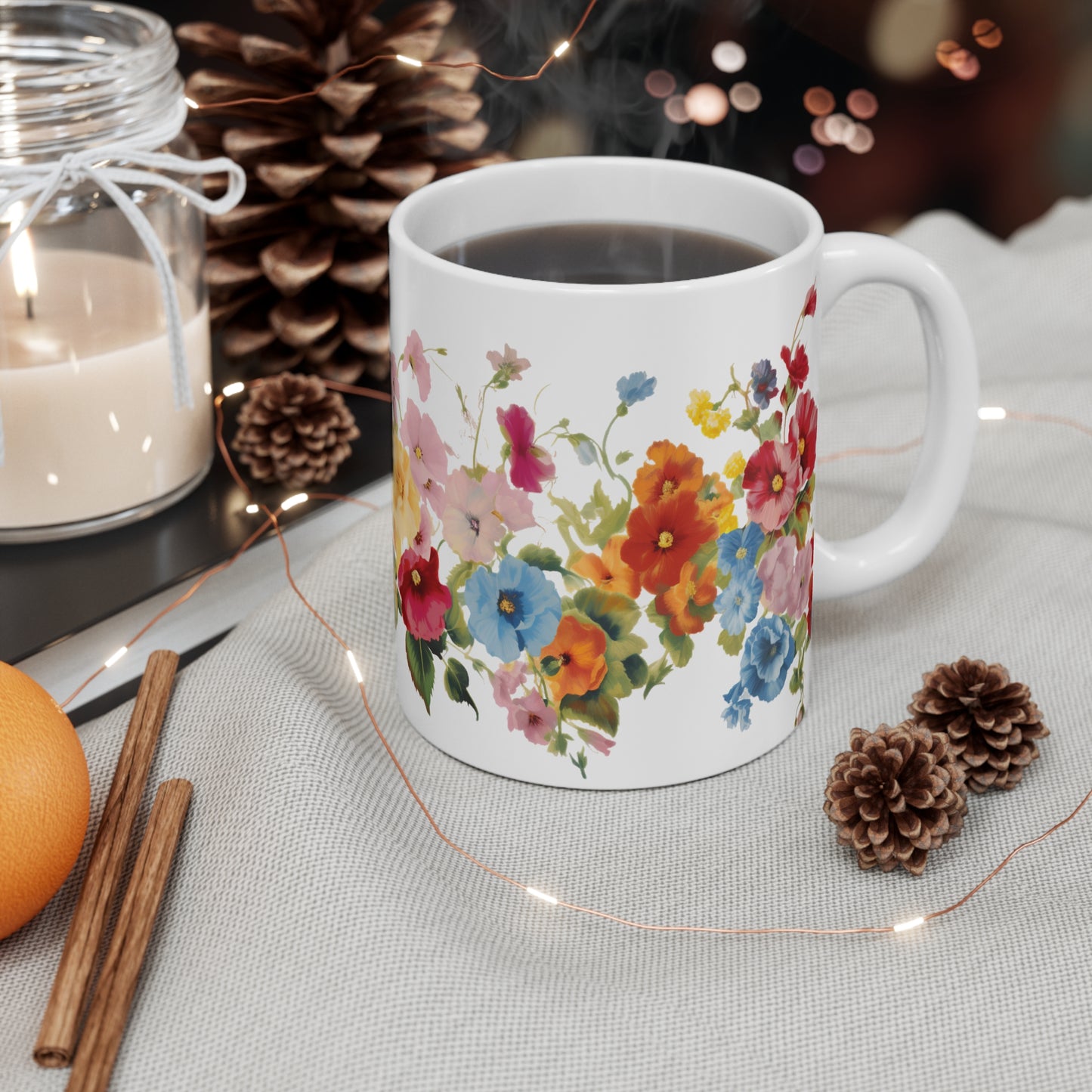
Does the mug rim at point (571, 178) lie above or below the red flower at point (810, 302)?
above

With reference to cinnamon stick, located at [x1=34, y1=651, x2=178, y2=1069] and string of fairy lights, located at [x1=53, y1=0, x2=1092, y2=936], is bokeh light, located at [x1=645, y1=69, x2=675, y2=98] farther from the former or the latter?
cinnamon stick, located at [x1=34, y1=651, x2=178, y2=1069]

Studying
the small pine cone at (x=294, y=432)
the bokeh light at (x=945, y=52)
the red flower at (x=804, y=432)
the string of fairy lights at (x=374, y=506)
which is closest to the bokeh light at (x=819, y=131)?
the string of fairy lights at (x=374, y=506)

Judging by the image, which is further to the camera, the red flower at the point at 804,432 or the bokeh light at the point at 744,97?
the bokeh light at the point at 744,97

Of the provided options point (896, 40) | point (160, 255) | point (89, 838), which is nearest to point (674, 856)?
point (89, 838)

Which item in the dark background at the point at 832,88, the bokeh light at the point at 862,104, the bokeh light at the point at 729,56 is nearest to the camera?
the dark background at the point at 832,88

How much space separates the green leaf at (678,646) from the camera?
52 centimetres

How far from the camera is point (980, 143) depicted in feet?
4.26

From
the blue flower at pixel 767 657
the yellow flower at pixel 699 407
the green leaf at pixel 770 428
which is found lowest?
the blue flower at pixel 767 657

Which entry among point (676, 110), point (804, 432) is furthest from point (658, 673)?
point (676, 110)

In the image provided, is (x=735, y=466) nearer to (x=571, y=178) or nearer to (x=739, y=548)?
(x=739, y=548)

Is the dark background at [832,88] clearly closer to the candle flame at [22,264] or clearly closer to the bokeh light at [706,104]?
the bokeh light at [706,104]

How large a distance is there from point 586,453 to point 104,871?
0.78 ft

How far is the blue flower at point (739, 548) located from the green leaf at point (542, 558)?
0.06 m

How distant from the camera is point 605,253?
588mm
